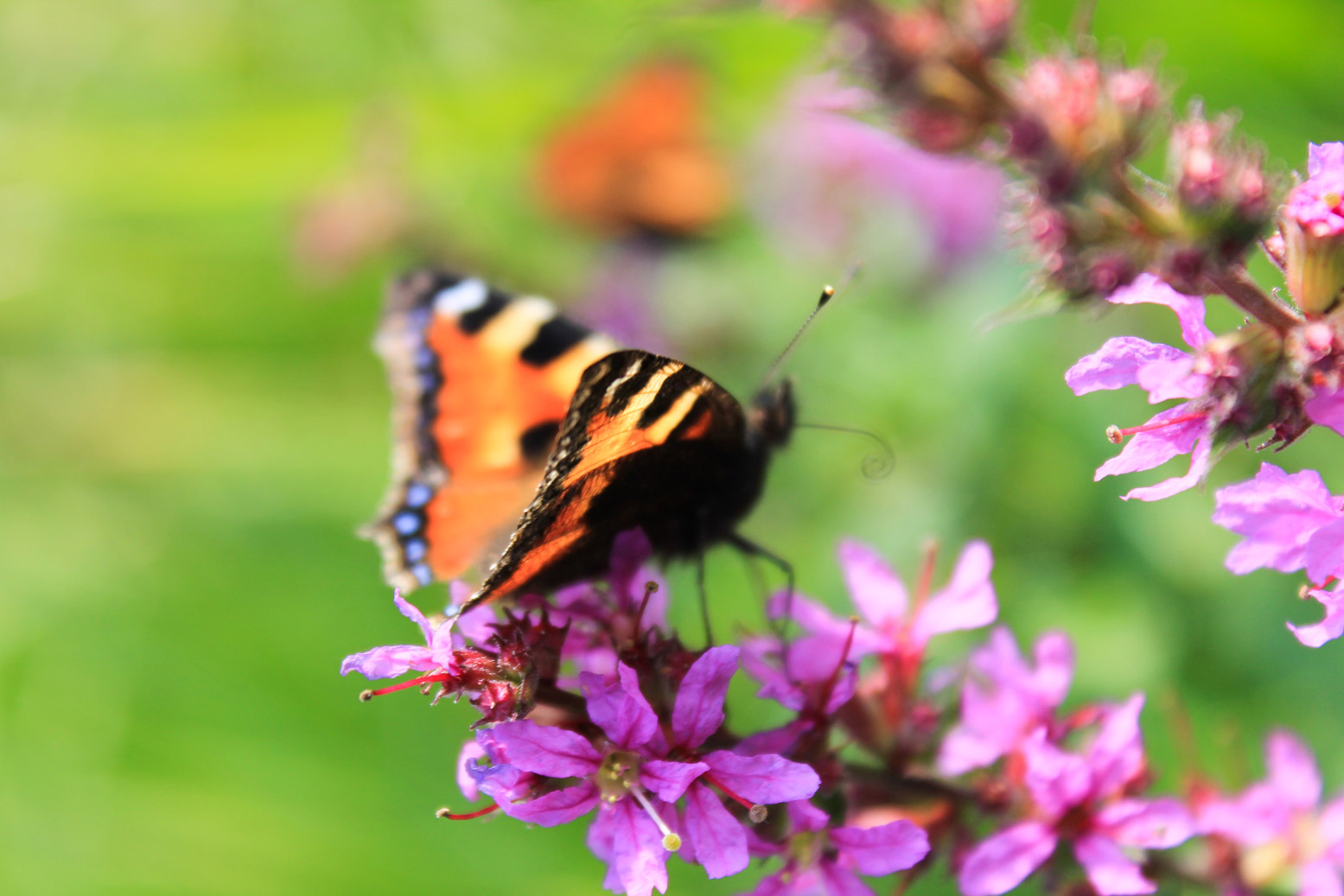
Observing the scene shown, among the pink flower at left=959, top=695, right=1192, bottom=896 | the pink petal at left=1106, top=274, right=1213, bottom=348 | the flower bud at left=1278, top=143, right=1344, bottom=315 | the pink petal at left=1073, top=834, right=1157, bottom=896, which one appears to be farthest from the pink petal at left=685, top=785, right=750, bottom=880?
the flower bud at left=1278, top=143, right=1344, bottom=315

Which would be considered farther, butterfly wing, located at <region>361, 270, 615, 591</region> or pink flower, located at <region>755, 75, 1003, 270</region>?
pink flower, located at <region>755, 75, 1003, 270</region>

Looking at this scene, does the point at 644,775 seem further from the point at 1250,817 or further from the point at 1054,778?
the point at 1250,817

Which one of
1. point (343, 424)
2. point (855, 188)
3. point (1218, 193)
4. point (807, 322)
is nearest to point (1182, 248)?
point (1218, 193)

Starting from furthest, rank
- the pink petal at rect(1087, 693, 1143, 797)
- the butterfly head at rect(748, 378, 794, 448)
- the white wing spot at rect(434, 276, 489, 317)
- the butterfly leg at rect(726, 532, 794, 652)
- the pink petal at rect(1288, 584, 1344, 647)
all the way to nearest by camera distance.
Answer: the white wing spot at rect(434, 276, 489, 317)
the butterfly head at rect(748, 378, 794, 448)
the butterfly leg at rect(726, 532, 794, 652)
the pink petal at rect(1087, 693, 1143, 797)
the pink petal at rect(1288, 584, 1344, 647)

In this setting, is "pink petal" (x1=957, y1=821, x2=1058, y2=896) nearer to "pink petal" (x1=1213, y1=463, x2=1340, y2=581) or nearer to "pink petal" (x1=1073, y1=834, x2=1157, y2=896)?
"pink petal" (x1=1073, y1=834, x2=1157, y2=896)

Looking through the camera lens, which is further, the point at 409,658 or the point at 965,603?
the point at 965,603

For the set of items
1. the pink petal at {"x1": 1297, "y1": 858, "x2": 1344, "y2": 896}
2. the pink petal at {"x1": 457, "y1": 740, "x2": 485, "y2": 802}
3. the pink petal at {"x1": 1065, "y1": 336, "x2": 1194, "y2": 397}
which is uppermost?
the pink petal at {"x1": 1065, "y1": 336, "x2": 1194, "y2": 397}
